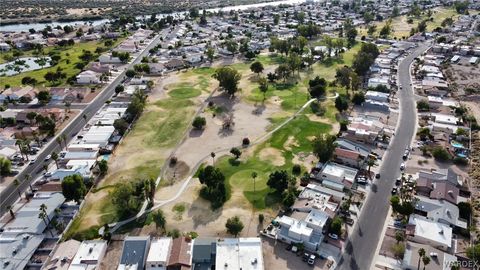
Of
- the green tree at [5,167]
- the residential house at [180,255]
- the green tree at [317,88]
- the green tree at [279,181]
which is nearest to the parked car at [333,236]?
the green tree at [279,181]

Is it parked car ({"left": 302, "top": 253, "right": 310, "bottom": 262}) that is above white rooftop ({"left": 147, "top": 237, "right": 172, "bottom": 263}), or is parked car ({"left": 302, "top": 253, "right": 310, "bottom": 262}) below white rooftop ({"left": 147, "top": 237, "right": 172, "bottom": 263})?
below

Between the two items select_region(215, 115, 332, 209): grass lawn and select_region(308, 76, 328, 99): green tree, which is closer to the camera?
select_region(215, 115, 332, 209): grass lawn

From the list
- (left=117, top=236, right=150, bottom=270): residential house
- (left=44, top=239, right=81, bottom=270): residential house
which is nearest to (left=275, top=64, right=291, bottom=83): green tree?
(left=117, top=236, right=150, bottom=270): residential house

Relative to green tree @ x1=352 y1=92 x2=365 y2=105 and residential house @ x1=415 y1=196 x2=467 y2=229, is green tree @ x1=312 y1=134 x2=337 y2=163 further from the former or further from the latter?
green tree @ x1=352 y1=92 x2=365 y2=105

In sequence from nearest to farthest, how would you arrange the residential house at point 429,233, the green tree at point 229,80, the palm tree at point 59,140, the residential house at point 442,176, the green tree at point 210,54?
the residential house at point 429,233 < the residential house at point 442,176 < the palm tree at point 59,140 < the green tree at point 229,80 < the green tree at point 210,54

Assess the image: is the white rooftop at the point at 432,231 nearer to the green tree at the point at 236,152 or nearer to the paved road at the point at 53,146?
the green tree at the point at 236,152

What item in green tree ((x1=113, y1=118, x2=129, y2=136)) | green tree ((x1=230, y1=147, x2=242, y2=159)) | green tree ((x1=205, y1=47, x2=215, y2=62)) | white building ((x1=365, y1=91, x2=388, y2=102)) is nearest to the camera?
green tree ((x1=230, y1=147, x2=242, y2=159))

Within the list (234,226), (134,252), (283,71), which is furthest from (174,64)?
(134,252)
